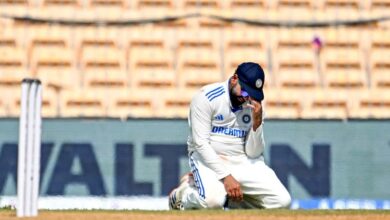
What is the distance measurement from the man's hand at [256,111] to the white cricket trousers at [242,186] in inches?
17.4

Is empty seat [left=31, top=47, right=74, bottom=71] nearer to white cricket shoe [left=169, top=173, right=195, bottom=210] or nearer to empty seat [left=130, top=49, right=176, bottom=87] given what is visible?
empty seat [left=130, top=49, right=176, bottom=87]

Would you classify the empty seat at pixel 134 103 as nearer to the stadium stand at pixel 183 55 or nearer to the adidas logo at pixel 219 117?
the stadium stand at pixel 183 55

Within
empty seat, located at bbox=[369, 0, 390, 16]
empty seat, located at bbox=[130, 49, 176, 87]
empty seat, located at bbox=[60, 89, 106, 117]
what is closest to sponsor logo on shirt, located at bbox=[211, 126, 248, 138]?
empty seat, located at bbox=[60, 89, 106, 117]

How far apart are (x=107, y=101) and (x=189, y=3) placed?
1.69 metres

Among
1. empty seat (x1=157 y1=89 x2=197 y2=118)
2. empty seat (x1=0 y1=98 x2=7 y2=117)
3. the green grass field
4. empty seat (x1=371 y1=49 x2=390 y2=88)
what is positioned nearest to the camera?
the green grass field

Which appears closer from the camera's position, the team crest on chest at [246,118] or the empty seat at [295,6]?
the team crest on chest at [246,118]

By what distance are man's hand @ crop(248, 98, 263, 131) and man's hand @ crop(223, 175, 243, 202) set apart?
1.54 feet

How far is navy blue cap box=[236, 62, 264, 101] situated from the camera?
8664 mm

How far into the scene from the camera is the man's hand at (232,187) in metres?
8.84

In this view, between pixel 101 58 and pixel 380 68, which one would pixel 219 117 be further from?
pixel 380 68

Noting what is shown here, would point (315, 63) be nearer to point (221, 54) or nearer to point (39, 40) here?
point (221, 54)

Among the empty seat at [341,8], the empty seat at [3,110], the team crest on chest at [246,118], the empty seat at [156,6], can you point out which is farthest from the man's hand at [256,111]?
the empty seat at [341,8]

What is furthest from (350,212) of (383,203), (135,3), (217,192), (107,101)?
(135,3)

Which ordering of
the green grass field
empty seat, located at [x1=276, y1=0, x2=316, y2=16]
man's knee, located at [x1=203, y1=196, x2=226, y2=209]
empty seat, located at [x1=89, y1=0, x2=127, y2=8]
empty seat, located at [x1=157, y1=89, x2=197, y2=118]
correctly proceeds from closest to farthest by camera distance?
the green grass field
man's knee, located at [x1=203, y1=196, x2=226, y2=209]
empty seat, located at [x1=157, y1=89, x2=197, y2=118]
empty seat, located at [x1=89, y1=0, x2=127, y2=8]
empty seat, located at [x1=276, y1=0, x2=316, y2=16]
